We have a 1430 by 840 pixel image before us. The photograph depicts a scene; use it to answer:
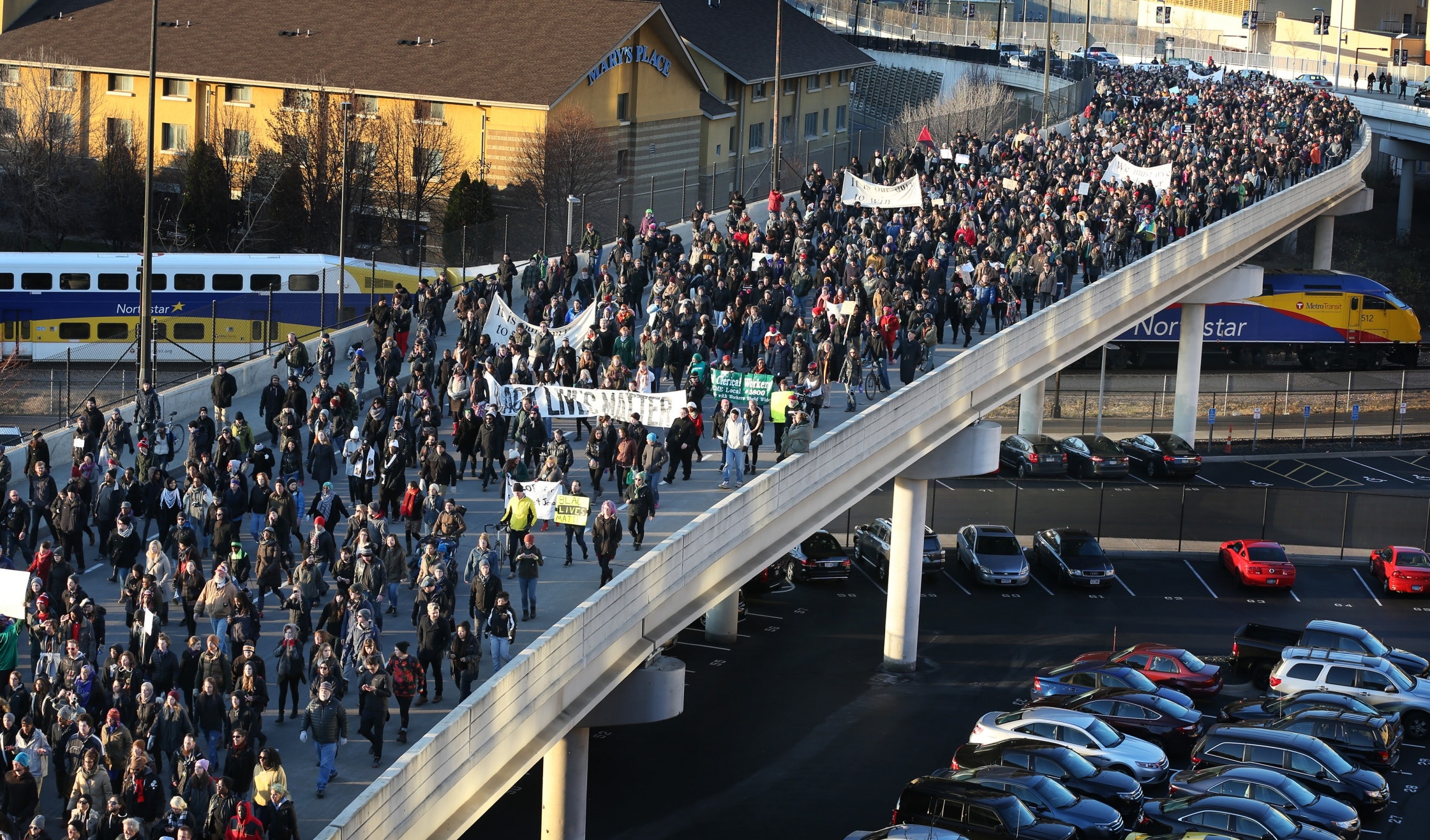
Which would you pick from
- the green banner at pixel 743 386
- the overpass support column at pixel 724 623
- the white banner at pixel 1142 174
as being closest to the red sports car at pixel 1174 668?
the overpass support column at pixel 724 623

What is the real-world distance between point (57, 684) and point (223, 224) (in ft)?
147

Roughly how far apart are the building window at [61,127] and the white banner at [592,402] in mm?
41870

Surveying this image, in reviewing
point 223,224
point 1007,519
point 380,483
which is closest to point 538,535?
point 380,483

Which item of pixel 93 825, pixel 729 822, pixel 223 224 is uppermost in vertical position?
pixel 223 224

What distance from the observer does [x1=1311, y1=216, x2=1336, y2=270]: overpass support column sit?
246 feet

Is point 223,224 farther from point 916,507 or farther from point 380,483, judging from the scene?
point 380,483

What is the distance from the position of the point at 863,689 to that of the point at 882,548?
27.3 ft

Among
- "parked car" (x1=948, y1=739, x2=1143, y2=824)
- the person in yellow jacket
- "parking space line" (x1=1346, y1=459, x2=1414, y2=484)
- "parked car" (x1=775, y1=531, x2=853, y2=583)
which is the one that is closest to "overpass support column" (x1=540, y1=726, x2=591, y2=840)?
the person in yellow jacket

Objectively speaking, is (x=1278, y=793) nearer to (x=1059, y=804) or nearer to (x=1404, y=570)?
(x=1059, y=804)

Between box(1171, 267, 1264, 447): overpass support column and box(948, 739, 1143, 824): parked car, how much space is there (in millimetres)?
29641

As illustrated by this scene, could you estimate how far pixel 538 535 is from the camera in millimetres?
29281

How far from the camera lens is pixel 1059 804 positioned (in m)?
28.7

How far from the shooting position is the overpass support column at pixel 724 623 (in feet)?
127

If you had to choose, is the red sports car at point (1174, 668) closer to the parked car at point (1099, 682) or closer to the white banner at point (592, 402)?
the parked car at point (1099, 682)
